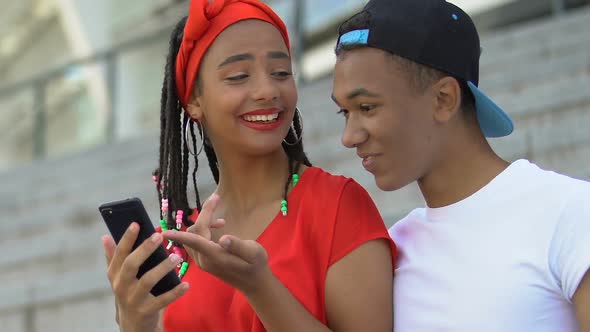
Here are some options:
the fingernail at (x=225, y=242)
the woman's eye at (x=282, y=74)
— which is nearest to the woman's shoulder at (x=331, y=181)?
the woman's eye at (x=282, y=74)

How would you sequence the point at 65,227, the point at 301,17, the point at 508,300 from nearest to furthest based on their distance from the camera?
the point at 508,300
the point at 65,227
the point at 301,17

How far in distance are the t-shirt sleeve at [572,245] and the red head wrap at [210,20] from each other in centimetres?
88

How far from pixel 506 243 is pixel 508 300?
116mm

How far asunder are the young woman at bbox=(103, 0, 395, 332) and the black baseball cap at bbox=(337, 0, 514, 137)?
13.1 inches

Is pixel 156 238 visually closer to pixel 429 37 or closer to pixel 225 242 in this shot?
pixel 225 242

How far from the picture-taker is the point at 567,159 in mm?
4035

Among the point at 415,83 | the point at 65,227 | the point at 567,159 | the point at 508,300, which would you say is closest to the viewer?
the point at 508,300

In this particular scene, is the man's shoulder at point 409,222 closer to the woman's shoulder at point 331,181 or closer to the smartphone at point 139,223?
the woman's shoulder at point 331,181

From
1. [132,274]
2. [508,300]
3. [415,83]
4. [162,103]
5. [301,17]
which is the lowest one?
[508,300]

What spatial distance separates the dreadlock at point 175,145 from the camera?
2.60 meters

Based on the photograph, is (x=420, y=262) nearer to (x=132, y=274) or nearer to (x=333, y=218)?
(x=333, y=218)

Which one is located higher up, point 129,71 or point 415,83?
point 129,71

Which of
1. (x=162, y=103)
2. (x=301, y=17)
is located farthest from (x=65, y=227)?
(x=162, y=103)

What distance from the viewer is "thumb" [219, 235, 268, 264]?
6.31 feet
